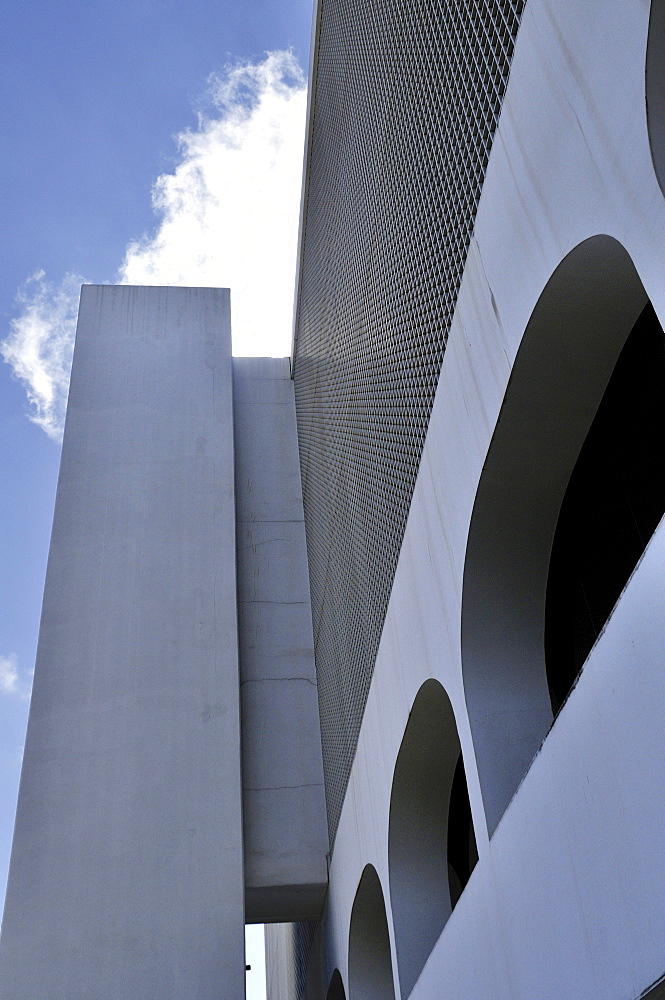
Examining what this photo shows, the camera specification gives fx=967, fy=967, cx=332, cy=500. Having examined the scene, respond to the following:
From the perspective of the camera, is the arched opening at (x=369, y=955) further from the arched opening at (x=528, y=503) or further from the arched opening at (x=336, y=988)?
the arched opening at (x=528, y=503)

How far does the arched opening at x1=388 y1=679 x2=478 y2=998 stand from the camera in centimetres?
602

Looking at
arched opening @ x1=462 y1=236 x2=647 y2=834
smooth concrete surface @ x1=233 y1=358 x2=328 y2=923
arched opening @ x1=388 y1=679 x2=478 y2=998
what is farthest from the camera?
smooth concrete surface @ x1=233 y1=358 x2=328 y2=923

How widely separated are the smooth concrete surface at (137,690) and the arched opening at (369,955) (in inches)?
42.0

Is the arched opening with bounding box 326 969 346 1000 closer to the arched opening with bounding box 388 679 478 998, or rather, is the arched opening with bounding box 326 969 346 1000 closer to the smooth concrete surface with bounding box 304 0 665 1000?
the arched opening with bounding box 388 679 478 998

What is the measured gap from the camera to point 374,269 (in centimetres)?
745

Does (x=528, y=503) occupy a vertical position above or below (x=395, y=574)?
below

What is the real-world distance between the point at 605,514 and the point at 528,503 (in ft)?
2.16

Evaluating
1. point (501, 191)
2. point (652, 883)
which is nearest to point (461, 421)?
point (501, 191)

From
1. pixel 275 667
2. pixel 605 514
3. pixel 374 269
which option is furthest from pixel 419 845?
pixel 275 667

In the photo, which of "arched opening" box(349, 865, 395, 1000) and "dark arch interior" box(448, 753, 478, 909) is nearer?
"dark arch interior" box(448, 753, 478, 909)

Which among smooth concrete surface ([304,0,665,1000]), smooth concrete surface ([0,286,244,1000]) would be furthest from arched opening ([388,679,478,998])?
smooth concrete surface ([0,286,244,1000])

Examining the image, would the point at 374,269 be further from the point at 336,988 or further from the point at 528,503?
the point at 336,988

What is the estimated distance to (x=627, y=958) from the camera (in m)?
2.59

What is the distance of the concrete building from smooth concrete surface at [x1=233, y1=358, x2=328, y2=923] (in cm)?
3
